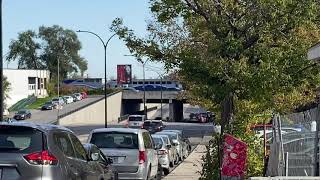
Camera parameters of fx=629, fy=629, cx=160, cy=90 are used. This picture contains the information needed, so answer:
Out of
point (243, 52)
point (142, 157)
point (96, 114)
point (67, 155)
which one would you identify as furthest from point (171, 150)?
point (96, 114)

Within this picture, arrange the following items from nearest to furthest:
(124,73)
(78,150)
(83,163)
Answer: (83,163) < (78,150) < (124,73)

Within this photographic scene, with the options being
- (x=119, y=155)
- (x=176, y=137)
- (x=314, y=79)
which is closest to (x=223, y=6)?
(x=314, y=79)

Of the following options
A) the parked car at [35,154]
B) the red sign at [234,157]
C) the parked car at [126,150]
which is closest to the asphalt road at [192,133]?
the parked car at [126,150]

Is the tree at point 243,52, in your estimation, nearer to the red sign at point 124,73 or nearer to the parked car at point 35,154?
the parked car at point 35,154

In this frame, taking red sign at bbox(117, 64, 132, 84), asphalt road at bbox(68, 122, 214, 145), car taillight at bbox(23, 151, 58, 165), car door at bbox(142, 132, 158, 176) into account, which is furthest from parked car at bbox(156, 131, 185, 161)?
red sign at bbox(117, 64, 132, 84)

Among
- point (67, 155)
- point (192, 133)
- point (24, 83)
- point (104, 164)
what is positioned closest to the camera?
point (67, 155)

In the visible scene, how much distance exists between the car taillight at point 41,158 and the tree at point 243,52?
180 inches

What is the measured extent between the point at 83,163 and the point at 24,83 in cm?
13412

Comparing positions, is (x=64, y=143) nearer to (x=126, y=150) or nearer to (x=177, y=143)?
(x=126, y=150)

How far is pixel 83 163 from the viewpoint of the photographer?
973 cm

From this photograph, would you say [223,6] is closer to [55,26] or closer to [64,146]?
[64,146]

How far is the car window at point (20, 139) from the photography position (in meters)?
8.50

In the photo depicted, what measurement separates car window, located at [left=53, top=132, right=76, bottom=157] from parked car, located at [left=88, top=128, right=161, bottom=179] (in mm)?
5707

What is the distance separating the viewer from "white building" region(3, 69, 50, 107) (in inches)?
5300
